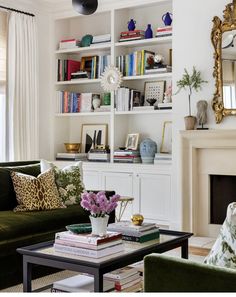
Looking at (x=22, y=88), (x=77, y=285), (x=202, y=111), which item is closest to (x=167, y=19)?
(x=202, y=111)

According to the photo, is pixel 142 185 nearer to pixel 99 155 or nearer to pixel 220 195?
pixel 99 155

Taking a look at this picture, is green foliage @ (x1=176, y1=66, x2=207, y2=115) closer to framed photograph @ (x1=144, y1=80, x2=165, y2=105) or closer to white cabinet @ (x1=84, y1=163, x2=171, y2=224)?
framed photograph @ (x1=144, y1=80, x2=165, y2=105)

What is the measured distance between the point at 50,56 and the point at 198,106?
8.16 feet

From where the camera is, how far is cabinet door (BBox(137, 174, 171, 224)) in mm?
6160

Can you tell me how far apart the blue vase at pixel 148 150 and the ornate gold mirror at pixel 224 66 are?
104cm

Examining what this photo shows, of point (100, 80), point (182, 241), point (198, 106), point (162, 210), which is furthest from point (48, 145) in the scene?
point (182, 241)

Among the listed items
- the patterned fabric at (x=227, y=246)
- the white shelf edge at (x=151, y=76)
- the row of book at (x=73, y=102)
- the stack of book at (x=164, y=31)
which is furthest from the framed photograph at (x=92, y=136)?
the patterned fabric at (x=227, y=246)

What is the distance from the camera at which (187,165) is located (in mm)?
5812

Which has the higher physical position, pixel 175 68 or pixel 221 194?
pixel 175 68

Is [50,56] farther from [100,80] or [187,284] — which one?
[187,284]

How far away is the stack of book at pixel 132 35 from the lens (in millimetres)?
6527

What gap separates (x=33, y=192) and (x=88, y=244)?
5.27 feet

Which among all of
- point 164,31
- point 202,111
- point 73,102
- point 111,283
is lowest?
point 111,283

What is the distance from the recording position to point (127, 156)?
21.4 ft
